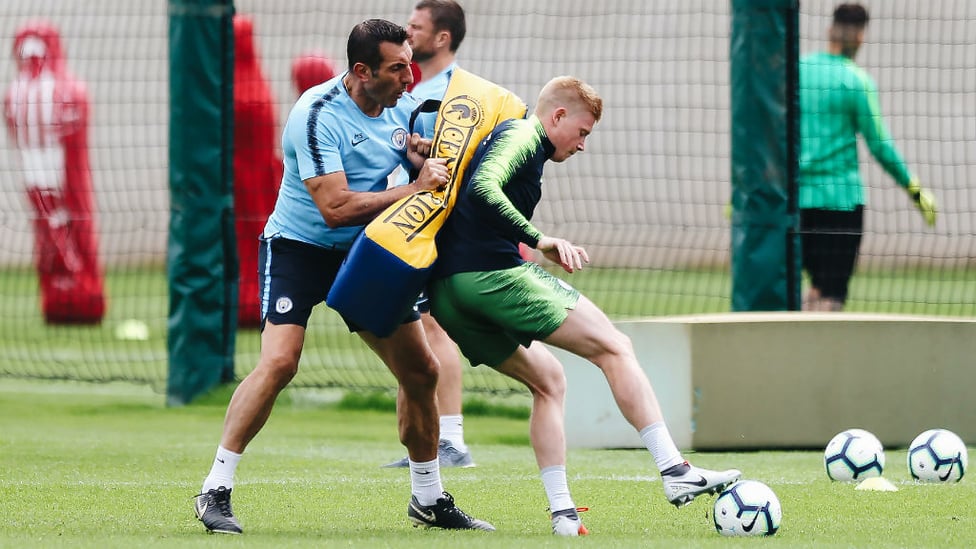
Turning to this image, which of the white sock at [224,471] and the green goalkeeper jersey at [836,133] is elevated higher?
the green goalkeeper jersey at [836,133]

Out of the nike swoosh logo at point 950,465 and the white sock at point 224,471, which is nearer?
the white sock at point 224,471

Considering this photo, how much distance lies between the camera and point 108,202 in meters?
24.8

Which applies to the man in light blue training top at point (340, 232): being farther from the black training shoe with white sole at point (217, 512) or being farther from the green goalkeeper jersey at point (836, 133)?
the green goalkeeper jersey at point (836, 133)

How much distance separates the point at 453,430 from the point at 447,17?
2.13m

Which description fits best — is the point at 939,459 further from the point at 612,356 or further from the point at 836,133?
the point at 836,133

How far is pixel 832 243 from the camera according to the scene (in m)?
10.2

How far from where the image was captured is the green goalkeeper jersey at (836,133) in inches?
400

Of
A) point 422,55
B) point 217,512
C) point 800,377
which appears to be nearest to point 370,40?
point 217,512

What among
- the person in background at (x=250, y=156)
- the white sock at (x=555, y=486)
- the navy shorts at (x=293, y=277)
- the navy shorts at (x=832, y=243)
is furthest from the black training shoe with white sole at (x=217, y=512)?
the person in background at (x=250, y=156)

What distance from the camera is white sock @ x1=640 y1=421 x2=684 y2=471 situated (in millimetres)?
5427

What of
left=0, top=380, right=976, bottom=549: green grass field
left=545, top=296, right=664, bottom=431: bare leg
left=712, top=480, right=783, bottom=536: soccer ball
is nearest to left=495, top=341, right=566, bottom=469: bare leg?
left=545, top=296, right=664, bottom=431: bare leg

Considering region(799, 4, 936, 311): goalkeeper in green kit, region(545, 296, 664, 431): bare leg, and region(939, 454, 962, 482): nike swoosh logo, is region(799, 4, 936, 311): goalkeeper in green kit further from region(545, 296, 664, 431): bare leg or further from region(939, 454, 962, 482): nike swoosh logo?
region(545, 296, 664, 431): bare leg

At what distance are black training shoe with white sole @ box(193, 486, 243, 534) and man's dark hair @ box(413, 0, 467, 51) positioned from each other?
3202mm

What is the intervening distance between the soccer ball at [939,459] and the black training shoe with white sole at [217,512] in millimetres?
3173
